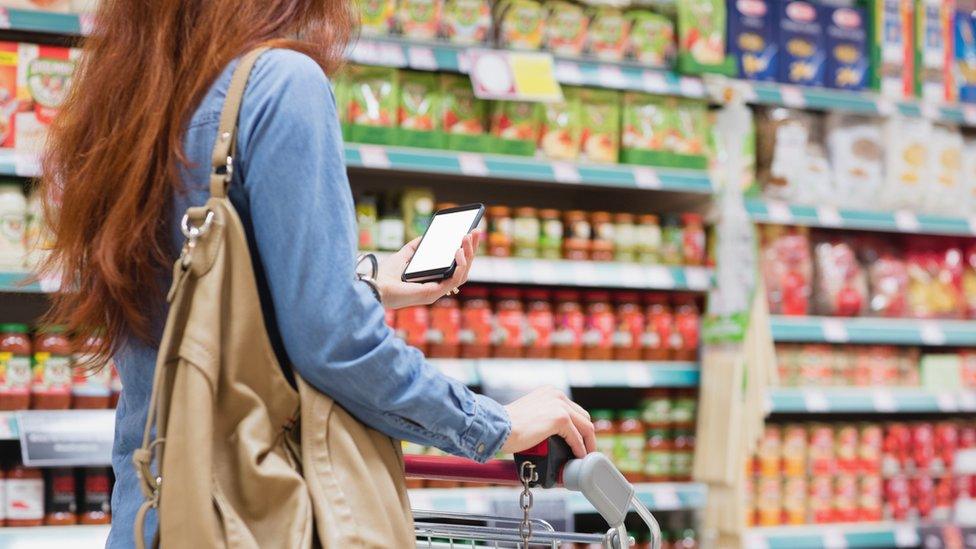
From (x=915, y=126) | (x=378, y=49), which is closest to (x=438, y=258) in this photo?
(x=378, y=49)

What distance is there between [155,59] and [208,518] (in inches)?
18.9

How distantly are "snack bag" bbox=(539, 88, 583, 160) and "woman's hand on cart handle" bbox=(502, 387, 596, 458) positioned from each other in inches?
81.8

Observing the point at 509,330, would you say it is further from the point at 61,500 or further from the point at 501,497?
the point at 61,500

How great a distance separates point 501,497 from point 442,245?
175cm

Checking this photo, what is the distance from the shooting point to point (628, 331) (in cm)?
332

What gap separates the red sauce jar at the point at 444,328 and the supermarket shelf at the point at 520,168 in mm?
385

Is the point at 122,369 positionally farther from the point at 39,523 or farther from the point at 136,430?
the point at 39,523

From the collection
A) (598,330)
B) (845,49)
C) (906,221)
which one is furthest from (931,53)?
(598,330)

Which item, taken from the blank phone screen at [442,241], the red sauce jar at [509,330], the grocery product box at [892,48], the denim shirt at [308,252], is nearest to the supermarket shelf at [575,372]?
the red sauce jar at [509,330]

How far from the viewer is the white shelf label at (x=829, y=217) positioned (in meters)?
3.53

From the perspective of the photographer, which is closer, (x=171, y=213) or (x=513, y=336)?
(x=171, y=213)

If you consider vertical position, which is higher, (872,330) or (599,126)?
(599,126)

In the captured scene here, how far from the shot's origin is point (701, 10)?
11.4 feet

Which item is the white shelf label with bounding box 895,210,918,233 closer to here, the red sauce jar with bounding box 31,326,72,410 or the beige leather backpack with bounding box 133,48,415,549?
the red sauce jar with bounding box 31,326,72,410
